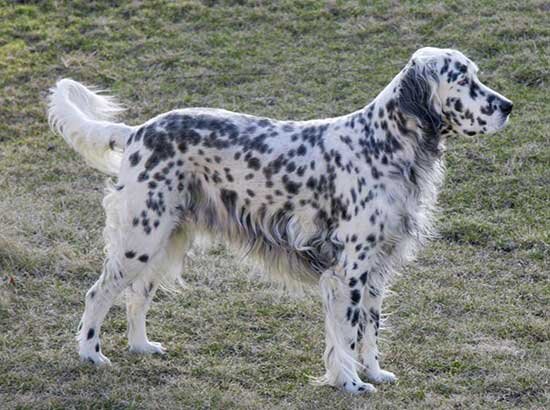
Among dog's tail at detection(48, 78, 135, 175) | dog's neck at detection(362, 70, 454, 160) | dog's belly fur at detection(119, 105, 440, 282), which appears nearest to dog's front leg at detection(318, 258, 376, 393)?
dog's belly fur at detection(119, 105, 440, 282)

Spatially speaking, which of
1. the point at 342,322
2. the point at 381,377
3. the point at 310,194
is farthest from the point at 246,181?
the point at 381,377

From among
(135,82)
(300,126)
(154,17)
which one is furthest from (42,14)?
(300,126)

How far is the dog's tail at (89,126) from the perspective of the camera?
6398 mm

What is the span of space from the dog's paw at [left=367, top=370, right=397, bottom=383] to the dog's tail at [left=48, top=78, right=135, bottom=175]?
1956 millimetres

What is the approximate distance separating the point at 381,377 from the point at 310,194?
1.12m

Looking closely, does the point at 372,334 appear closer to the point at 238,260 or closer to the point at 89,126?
the point at 238,260

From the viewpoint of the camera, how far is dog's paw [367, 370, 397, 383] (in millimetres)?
6059

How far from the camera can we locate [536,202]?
8508mm

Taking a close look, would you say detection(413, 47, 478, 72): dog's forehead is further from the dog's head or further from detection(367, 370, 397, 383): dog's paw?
detection(367, 370, 397, 383): dog's paw

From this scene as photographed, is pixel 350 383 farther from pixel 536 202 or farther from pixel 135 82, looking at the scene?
pixel 135 82

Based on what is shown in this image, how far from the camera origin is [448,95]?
19.1ft

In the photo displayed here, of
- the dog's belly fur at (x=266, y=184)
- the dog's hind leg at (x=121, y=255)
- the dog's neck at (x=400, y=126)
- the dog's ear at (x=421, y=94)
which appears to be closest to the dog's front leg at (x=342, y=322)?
the dog's belly fur at (x=266, y=184)

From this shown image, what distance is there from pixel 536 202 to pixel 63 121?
3.93m

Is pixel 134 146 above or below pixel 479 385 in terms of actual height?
above
